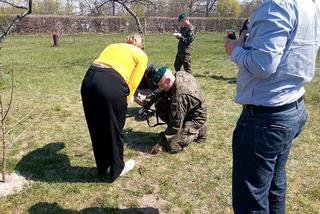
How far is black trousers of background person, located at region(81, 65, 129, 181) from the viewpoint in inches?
139

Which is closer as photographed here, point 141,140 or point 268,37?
point 268,37

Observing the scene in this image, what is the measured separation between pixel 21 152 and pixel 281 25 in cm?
397

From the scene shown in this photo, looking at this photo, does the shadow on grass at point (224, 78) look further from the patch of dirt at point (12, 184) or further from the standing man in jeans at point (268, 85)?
the standing man in jeans at point (268, 85)

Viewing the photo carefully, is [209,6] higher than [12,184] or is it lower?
higher

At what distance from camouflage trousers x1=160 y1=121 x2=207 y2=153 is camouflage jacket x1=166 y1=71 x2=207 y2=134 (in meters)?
0.08

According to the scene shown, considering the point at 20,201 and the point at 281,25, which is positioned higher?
the point at 281,25

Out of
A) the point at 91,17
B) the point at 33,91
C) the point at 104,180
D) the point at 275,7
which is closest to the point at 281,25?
the point at 275,7

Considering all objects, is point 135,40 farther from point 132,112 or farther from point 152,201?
point 132,112

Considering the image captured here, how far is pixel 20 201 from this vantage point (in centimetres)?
354

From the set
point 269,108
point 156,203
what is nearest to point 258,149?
point 269,108

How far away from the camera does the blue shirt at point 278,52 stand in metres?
1.75

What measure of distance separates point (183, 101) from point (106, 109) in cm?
119

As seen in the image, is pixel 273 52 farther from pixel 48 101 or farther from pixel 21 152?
pixel 48 101

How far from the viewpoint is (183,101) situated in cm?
441
